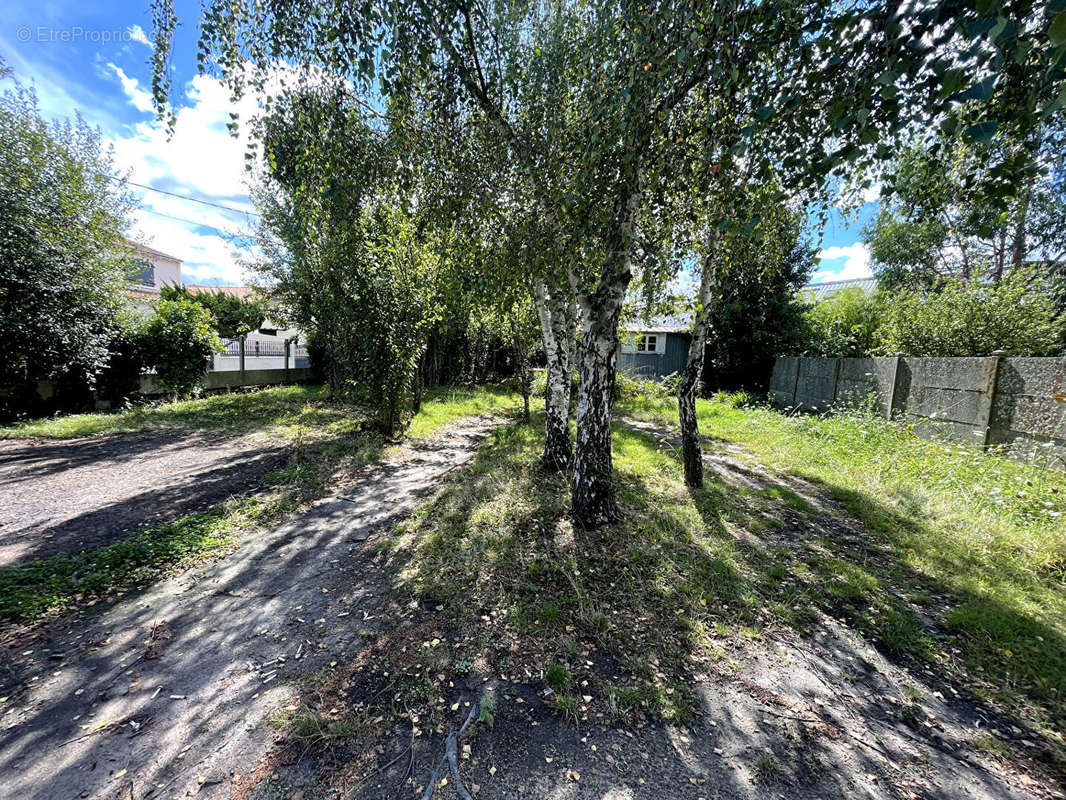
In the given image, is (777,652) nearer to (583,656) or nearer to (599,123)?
(583,656)

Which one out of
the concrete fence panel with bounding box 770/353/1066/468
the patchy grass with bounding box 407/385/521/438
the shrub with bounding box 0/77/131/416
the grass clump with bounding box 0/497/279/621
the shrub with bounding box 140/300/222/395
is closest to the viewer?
the grass clump with bounding box 0/497/279/621

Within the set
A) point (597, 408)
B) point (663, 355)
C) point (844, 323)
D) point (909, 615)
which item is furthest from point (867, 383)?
point (663, 355)

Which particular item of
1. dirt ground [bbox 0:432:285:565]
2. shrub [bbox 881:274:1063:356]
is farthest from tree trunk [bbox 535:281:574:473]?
shrub [bbox 881:274:1063:356]

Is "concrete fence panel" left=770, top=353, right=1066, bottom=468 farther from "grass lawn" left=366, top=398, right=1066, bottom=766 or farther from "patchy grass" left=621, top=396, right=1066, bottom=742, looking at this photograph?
"grass lawn" left=366, top=398, right=1066, bottom=766

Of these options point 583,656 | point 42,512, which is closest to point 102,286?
point 42,512

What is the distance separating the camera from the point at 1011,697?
2.08 meters

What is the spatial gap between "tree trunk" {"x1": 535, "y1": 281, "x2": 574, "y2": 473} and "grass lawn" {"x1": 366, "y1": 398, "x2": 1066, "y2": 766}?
1.65 ft

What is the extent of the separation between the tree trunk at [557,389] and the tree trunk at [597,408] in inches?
63.5

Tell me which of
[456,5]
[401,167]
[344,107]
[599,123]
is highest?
[456,5]

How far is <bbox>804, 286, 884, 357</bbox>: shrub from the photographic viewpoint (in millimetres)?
11086

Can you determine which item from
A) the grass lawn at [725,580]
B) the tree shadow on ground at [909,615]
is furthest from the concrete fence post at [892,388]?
the tree shadow on ground at [909,615]

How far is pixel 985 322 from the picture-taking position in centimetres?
756

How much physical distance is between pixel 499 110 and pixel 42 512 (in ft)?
18.9

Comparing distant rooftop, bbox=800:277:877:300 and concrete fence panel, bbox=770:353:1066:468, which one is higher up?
distant rooftop, bbox=800:277:877:300
